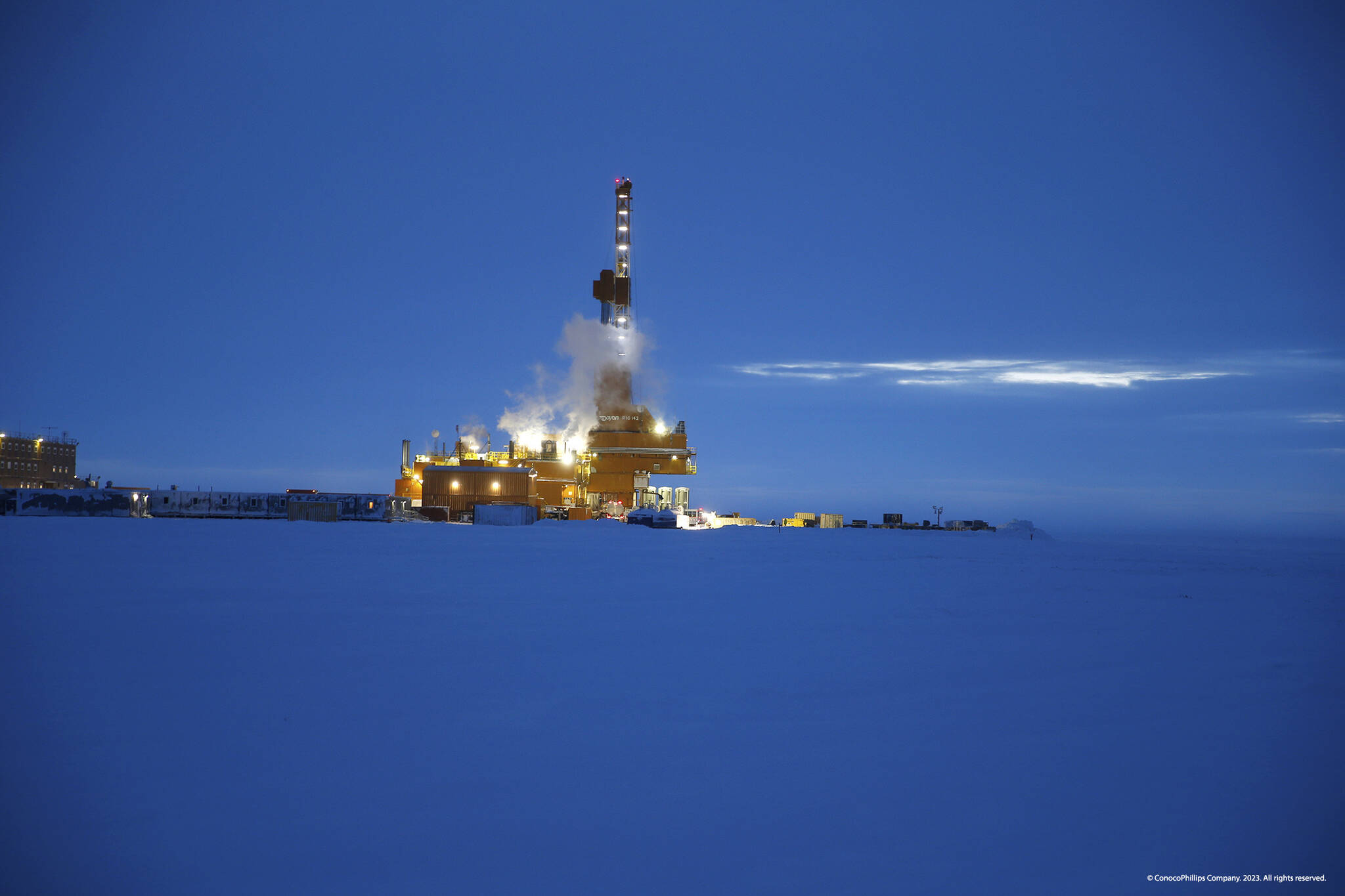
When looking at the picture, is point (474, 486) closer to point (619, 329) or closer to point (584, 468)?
point (584, 468)

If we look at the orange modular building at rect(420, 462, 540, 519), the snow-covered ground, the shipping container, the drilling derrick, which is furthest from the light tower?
the snow-covered ground

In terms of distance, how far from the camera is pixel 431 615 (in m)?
13.5

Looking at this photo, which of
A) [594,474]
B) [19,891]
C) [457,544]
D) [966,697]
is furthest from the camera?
[594,474]

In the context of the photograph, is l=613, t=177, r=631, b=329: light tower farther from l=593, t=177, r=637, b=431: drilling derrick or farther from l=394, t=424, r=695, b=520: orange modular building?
l=394, t=424, r=695, b=520: orange modular building

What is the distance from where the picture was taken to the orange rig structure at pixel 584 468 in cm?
5866

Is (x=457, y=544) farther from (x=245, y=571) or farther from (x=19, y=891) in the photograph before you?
(x=19, y=891)

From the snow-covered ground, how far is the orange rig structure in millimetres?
43698

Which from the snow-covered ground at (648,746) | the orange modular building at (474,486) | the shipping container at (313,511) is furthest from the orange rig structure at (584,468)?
the snow-covered ground at (648,746)

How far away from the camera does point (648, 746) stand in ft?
22.7

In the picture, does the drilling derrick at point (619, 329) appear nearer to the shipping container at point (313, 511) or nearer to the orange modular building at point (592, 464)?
the orange modular building at point (592, 464)

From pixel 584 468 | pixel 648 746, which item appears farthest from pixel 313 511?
pixel 648 746

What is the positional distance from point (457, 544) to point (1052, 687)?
89.0 ft

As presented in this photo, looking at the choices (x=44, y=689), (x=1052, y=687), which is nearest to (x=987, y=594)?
(x=1052, y=687)

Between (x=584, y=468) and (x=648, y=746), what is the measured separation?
63411mm
